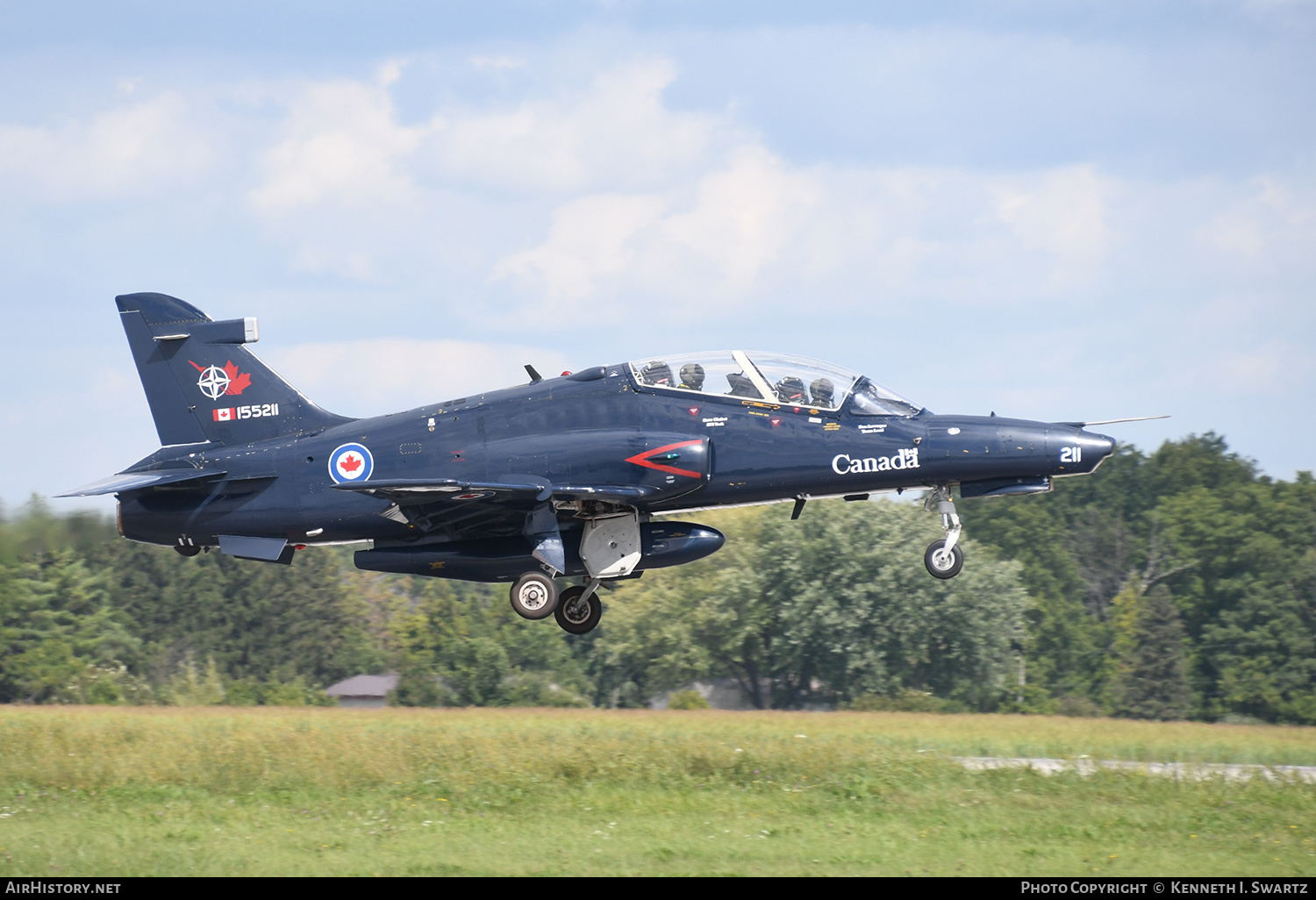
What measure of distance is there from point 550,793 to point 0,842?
269 inches

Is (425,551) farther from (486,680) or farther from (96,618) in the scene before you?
(96,618)

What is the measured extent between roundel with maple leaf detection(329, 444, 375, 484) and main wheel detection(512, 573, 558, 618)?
115 inches

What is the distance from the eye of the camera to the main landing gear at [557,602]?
61.9 ft

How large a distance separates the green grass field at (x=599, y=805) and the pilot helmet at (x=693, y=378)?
5.64 meters

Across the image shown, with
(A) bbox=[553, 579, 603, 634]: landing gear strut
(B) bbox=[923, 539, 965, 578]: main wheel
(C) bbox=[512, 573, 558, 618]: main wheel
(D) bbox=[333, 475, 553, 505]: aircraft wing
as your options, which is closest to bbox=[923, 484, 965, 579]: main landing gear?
(B) bbox=[923, 539, 965, 578]: main wheel

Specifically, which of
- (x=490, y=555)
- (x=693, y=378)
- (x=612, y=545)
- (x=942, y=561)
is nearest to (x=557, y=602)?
(x=612, y=545)

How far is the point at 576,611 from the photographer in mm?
20359

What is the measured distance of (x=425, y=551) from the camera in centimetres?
1998

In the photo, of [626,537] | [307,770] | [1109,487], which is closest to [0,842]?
[307,770]

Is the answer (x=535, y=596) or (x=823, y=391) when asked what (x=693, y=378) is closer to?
(x=823, y=391)

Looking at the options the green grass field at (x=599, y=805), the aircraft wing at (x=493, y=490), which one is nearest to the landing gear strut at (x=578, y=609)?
the green grass field at (x=599, y=805)

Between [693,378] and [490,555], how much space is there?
427 cm

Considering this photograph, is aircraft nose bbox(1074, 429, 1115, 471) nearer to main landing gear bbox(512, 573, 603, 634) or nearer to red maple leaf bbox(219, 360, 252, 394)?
main landing gear bbox(512, 573, 603, 634)

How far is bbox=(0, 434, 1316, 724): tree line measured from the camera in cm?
4969
